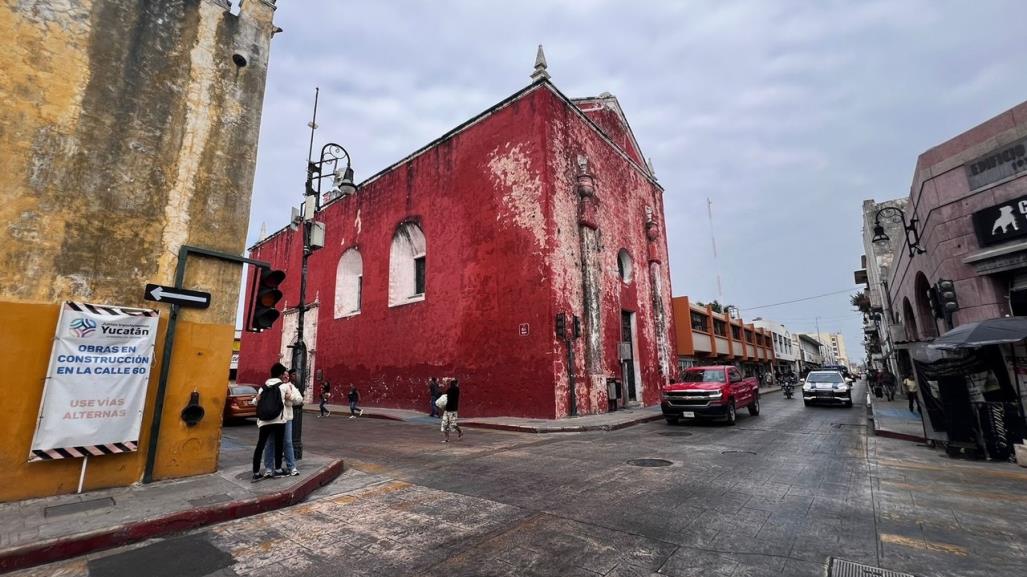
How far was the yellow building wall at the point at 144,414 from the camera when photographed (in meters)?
5.34

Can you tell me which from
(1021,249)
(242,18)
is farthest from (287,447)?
(1021,249)

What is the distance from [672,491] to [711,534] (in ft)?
5.30

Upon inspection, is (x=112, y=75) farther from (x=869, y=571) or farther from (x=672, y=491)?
(x=869, y=571)

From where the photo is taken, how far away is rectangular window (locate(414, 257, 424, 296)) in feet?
71.5

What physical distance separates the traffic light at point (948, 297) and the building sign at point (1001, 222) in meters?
1.09

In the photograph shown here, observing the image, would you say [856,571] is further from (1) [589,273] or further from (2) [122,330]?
(1) [589,273]

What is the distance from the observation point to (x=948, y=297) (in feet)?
31.9

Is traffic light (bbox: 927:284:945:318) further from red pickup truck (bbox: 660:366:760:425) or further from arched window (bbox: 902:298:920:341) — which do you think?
arched window (bbox: 902:298:920:341)

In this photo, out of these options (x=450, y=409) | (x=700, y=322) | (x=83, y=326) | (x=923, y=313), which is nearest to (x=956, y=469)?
(x=450, y=409)

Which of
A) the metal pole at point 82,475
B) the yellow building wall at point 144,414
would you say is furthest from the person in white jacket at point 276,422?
the metal pole at point 82,475

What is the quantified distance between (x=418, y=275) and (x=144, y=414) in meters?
16.0

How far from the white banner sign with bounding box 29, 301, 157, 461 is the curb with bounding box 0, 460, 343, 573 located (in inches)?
Result: 80.1

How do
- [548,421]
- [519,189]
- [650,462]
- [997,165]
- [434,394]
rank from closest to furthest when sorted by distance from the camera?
1. [650,462]
2. [997,165]
3. [548,421]
4. [519,189]
5. [434,394]

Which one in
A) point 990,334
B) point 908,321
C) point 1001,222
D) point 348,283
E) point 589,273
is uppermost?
point 348,283
